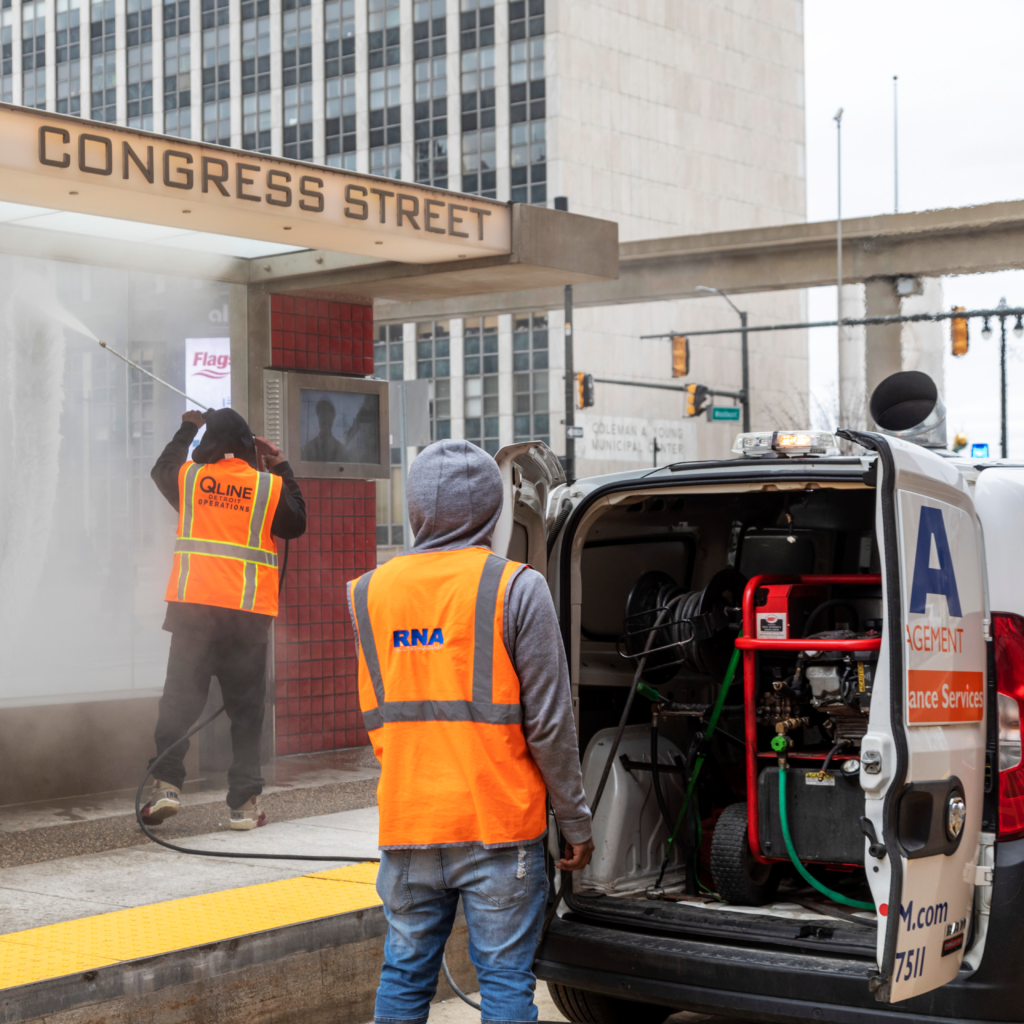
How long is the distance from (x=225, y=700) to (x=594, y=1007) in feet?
10.8

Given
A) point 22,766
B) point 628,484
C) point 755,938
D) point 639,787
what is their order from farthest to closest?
1. point 22,766
2. point 639,787
3. point 628,484
4. point 755,938

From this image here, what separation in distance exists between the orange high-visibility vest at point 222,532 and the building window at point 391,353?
54348 mm

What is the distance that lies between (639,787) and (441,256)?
445cm

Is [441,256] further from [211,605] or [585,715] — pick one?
[585,715]

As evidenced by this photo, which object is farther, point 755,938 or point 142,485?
point 142,485

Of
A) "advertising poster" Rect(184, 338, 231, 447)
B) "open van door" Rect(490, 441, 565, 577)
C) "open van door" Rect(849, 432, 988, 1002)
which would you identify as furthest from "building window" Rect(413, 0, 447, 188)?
"open van door" Rect(849, 432, 988, 1002)

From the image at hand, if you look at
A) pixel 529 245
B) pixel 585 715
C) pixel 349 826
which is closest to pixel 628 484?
pixel 585 715

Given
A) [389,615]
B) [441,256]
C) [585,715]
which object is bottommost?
[585,715]

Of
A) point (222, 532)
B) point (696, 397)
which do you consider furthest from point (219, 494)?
point (696, 397)

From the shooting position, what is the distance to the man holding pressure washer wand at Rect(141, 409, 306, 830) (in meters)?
7.18

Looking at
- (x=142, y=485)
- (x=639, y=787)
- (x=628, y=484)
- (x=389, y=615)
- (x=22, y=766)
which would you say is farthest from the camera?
(x=142, y=485)

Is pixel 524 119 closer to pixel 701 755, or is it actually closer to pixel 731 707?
pixel 731 707

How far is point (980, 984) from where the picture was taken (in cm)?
361

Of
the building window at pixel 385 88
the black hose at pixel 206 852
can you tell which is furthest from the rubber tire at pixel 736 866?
the building window at pixel 385 88
